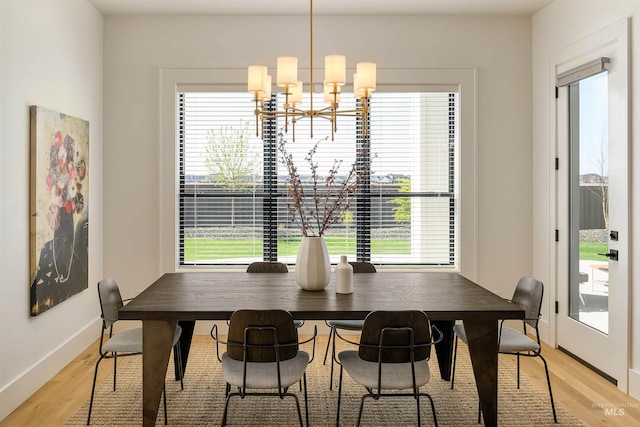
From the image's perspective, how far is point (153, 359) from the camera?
2.52 m

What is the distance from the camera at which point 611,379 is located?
3.39 m

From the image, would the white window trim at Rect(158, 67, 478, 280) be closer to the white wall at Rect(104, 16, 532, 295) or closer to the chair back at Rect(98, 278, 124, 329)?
the white wall at Rect(104, 16, 532, 295)

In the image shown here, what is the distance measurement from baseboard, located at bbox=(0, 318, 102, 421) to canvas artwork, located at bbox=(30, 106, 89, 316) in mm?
372

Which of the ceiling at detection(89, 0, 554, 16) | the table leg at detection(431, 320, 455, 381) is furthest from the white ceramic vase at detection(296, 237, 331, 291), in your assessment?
the ceiling at detection(89, 0, 554, 16)

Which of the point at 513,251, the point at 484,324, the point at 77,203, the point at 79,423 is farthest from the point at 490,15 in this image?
the point at 79,423

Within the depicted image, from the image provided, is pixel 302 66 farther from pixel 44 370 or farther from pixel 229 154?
pixel 44 370

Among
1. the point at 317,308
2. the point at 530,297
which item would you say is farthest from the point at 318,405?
the point at 530,297

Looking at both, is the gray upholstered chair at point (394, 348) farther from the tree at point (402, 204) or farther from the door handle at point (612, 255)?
the tree at point (402, 204)

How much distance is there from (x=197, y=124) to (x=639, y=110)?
3530 millimetres

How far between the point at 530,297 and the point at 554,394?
2.51 feet

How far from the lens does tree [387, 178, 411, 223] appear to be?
4.68 metres

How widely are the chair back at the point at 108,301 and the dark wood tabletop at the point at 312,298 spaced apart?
199 mm

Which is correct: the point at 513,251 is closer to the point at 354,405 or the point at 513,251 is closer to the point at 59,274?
the point at 354,405

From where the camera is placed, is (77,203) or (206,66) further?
(206,66)
